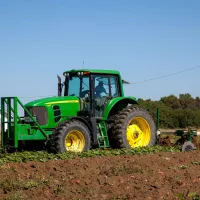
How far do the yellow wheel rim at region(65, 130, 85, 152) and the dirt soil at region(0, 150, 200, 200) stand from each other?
177cm

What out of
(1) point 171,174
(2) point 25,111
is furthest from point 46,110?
(1) point 171,174

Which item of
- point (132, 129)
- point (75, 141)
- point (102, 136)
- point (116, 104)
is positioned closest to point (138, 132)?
point (132, 129)

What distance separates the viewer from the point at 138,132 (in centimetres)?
1359

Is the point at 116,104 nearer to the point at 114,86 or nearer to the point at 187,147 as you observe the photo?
the point at 114,86

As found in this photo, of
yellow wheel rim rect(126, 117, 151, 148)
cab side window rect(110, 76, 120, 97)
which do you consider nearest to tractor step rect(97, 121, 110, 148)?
yellow wheel rim rect(126, 117, 151, 148)

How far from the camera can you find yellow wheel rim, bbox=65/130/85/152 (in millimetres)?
11750

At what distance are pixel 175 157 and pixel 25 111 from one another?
13.0ft

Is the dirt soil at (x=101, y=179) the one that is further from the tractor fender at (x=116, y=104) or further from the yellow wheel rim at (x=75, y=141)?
the tractor fender at (x=116, y=104)

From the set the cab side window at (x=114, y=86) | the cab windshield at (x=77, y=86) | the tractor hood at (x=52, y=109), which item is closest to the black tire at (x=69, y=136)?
the tractor hood at (x=52, y=109)

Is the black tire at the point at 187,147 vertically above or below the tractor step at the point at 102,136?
below

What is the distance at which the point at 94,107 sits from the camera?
12625mm

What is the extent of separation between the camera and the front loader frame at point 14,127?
36.9ft

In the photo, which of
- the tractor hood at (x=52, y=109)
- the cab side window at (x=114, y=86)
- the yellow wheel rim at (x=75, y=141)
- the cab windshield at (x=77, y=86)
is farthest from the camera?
the cab side window at (x=114, y=86)

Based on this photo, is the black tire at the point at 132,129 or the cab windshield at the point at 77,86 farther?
the cab windshield at the point at 77,86
